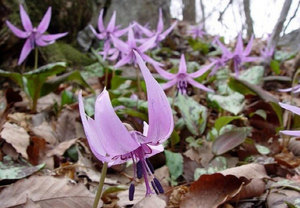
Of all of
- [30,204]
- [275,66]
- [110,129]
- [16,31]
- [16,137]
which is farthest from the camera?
[275,66]

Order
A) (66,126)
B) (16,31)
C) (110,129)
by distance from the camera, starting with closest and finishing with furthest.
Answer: (110,129) → (66,126) → (16,31)

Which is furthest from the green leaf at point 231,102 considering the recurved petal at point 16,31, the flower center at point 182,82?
the recurved petal at point 16,31

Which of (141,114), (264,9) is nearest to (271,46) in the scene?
(141,114)

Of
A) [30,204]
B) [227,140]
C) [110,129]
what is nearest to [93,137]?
[110,129]

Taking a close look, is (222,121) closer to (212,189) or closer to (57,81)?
(212,189)

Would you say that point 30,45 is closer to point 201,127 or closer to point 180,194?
point 201,127
